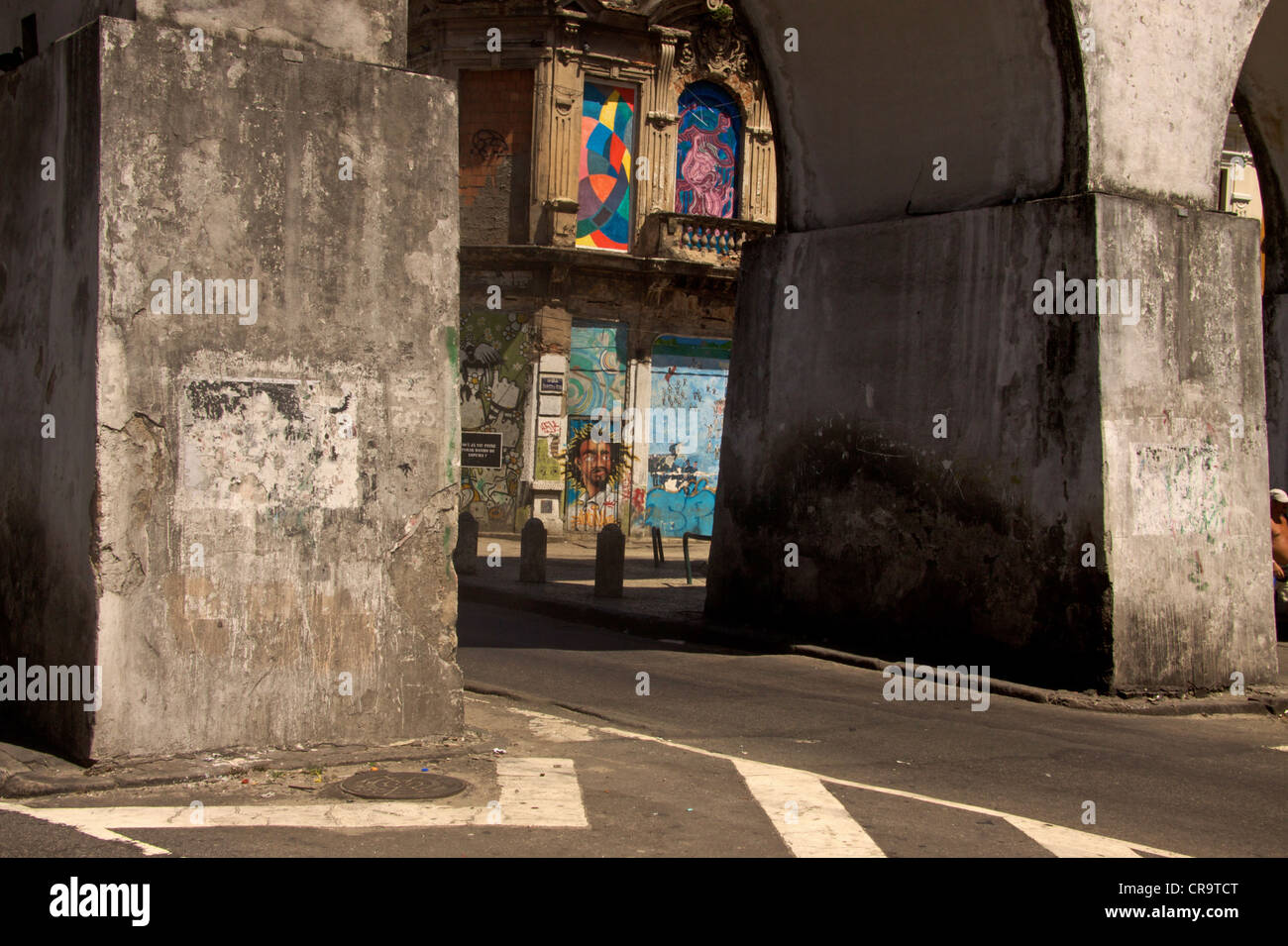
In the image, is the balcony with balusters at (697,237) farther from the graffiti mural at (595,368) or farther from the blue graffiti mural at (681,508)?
the blue graffiti mural at (681,508)

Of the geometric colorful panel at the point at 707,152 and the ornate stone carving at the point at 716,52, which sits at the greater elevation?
the ornate stone carving at the point at 716,52

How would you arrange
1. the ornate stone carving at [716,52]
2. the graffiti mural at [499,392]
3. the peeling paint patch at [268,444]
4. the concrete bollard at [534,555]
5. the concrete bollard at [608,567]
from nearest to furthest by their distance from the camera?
the peeling paint patch at [268,444] < the concrete bollard at [608,567] < the concrete bollard at [534,555] < the graffiti mural at [499,392] < the ornate stone carving at [716,52]

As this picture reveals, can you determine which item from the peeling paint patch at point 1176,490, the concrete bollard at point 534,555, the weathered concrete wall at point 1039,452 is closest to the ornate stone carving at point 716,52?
the concrete bollard at point 534,555

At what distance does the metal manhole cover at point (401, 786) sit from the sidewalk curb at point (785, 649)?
5.08m

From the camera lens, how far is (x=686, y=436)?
24859mm

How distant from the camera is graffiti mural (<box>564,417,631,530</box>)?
23.8m

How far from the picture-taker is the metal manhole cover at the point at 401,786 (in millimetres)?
5949

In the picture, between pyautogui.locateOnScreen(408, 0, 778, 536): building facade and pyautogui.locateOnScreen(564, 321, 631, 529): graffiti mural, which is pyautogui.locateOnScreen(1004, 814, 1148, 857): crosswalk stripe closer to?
pyautogui.locateOnScreen(408, 0, 778, 536): building facade

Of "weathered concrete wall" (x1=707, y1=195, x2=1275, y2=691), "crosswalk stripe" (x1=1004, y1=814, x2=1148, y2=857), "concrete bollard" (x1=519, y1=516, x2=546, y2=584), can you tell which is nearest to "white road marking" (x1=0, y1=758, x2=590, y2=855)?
"crosswalk stripe" (x1=1004, y1=814, x2=1148, y2=857)

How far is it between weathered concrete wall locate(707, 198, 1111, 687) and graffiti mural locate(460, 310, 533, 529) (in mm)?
11027

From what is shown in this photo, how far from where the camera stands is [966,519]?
1060 centimetres

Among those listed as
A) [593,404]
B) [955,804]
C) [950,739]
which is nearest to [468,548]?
[593,404]

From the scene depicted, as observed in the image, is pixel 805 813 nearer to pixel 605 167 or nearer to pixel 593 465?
pixel 593 465
